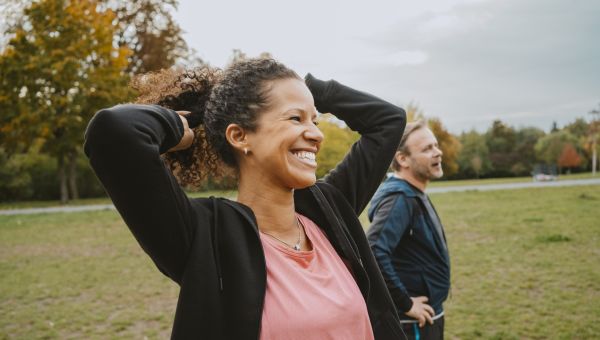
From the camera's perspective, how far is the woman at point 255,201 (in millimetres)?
1469

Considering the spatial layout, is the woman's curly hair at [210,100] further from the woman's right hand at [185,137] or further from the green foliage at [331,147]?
the green foliage at [331,147]

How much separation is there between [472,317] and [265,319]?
525cm

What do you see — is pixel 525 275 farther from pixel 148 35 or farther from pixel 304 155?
pixel 148 35

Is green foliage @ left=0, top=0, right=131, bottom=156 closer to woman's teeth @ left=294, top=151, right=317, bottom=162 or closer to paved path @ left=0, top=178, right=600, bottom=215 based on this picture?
paved path @ left=0, top=178, right=600, bottom=215

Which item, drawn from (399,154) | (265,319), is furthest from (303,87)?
(399,154)

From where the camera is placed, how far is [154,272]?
9.05 m

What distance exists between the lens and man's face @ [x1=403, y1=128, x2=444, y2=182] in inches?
156

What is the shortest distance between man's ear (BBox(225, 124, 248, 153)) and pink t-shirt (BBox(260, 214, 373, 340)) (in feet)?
1.24

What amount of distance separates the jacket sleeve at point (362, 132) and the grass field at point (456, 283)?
12.8 feet

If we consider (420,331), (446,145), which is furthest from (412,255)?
(446,145)

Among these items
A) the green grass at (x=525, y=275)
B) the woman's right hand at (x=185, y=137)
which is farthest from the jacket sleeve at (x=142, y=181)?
the green grass at (x=525, y=275)

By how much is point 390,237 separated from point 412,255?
0.26 metres

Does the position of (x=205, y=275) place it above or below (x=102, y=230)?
above

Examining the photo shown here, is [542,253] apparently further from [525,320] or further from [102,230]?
[102,230]
